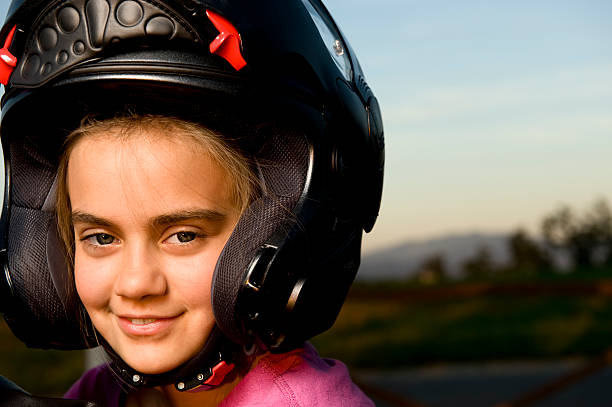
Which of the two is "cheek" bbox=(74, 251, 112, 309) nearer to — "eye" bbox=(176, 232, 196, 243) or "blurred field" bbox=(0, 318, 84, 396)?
"eye" bbox=(176, 232, 196, 243)

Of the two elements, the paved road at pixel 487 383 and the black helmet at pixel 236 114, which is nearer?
the black helmet at pixel 236 114

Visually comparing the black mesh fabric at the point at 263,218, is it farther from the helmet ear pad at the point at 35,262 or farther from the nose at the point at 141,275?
the helmet ear pad at the point at 35,262

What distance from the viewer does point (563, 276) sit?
24.9 feet

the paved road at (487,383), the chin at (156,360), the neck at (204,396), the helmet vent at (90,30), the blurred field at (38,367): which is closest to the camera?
the helmet vent at (90,30)

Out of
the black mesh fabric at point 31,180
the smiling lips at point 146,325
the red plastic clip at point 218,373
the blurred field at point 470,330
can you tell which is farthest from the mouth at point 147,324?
the blurred field at point 470,330

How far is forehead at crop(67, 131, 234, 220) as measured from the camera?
1.14 m

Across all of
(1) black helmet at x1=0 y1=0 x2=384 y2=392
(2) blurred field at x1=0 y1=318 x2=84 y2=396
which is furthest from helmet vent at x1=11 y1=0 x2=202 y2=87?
(2) blurred field at x1=0 y1=318 x2=84 y2=396

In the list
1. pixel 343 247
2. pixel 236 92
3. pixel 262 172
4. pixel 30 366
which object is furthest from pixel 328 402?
pixel 30 366

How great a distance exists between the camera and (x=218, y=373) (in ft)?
4.04

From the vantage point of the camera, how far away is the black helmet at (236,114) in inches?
42.9

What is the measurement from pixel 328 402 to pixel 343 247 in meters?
0.25

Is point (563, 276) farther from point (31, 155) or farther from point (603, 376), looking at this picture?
point (31, 155)

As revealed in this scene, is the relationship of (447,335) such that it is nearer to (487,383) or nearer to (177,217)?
(487,383)

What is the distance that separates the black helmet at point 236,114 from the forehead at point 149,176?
0.17 feet
